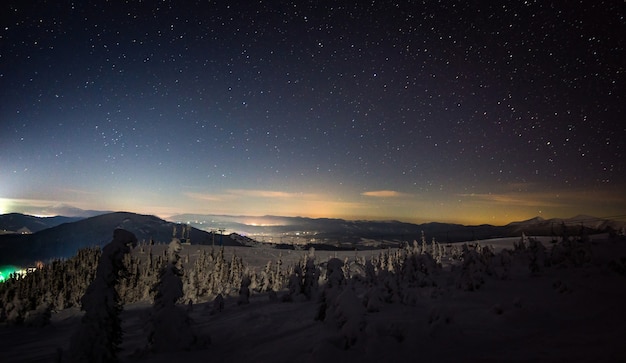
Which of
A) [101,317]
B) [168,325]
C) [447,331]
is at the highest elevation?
[447,331]

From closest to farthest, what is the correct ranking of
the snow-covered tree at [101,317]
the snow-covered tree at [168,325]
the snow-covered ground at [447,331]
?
the snow-covered ground at [447,331]
the snow-covered tree at [101,317]
the snow-covered tree at [168,325]

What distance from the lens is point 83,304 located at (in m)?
10.9

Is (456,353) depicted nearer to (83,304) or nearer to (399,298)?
(399,298)

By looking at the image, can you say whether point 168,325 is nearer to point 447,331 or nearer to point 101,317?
point 101,317

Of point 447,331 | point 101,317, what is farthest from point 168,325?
point 447,331

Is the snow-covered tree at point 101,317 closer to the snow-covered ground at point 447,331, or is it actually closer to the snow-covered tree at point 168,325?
the snow-covered ground at point 447,331

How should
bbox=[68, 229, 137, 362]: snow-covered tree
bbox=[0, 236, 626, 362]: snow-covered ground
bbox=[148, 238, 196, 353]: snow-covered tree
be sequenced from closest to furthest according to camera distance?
bbox=[0, 236, 626, 362]: snow-covered ground, bbox=[68, 229, 137, 362]: snow-covered tree, bbox=[148, 238, 196, 353]: snow-covered tree

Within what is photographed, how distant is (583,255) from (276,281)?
43.4 meters

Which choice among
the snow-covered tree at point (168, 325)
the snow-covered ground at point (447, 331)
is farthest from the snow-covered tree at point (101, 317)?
the snow-covered tree at point (168, 325)

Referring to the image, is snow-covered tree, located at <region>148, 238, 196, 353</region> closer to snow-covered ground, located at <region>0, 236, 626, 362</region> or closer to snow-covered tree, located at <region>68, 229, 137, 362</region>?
snow-covered ground, located at <region>0, 236, 626, 362</region>

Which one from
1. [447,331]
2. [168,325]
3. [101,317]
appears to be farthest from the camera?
[168,325]

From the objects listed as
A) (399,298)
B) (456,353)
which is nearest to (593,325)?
(456,353)

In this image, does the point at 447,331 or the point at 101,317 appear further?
the point at 101,317

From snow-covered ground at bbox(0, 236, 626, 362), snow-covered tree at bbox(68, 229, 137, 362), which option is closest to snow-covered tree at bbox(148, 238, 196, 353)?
snow-covered ground at bbox(0, 236, 626, 362)
